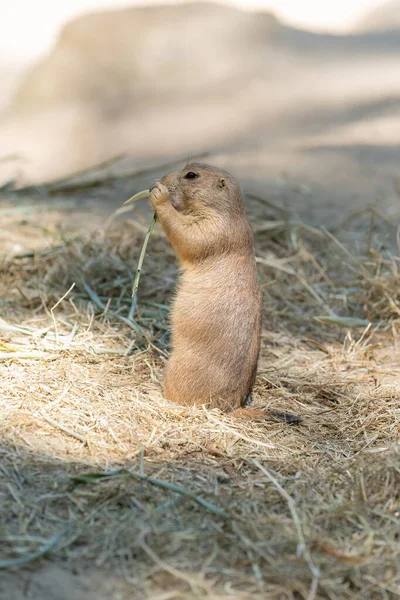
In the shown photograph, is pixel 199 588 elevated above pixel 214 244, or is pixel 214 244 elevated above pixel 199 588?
pixel 214 244

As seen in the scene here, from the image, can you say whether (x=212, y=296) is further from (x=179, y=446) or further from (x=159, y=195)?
(x=179, y=446)

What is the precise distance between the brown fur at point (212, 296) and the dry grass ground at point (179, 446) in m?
0.18

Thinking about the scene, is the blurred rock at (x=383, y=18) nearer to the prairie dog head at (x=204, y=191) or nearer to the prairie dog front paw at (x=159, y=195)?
the prairie dog head at (x=204, y=191)

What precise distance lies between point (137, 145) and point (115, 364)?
531 cm

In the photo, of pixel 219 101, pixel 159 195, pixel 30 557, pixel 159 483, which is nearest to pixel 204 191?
pixel 159 195

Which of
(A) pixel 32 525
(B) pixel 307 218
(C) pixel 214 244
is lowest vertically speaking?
(B) pixel 307 218

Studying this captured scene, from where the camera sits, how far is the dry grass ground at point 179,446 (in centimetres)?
261

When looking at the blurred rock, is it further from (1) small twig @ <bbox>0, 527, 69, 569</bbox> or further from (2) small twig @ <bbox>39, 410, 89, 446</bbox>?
(1) small twig @ <bbox>0, 527, 69, 569</bbox>

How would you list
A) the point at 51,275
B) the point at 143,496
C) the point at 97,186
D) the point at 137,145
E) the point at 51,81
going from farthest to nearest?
the point at 51,81 < the point at 137,145 < the point at 97,186 < the point at 51,275 < the point at 143,496

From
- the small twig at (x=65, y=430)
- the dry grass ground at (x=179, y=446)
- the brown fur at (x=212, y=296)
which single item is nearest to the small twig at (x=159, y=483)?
the dry grass ground at (x=179, y=446)

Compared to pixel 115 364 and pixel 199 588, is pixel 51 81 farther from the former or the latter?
pixel 199 588

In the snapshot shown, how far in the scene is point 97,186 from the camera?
7465 millimetres

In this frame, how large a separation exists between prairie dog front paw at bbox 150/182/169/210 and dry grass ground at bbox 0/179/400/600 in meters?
0.91

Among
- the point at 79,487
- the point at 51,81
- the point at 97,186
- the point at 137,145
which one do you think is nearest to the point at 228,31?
the point at 51,81
